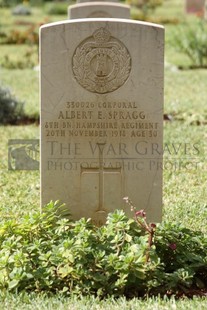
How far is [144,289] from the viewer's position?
449 centimetres

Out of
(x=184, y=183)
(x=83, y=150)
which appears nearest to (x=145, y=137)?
(x=83, y=150)

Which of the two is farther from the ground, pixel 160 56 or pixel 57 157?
pixel 160 56

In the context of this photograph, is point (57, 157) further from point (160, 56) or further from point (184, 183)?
point (184, 183)

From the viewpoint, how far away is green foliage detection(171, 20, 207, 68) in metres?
15.8

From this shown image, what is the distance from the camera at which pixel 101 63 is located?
506 cm

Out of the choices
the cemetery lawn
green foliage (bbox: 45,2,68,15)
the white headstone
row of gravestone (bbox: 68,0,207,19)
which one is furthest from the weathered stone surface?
green foliage (bbox: 45,2,68,15)

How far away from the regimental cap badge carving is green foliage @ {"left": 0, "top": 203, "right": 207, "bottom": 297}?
3.06 ft

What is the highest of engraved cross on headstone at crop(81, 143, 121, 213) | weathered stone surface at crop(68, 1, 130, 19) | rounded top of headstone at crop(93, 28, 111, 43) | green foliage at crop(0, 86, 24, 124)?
weathered stone surface at crop(68, 1, 130, 19)

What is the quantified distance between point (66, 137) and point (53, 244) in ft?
2.61

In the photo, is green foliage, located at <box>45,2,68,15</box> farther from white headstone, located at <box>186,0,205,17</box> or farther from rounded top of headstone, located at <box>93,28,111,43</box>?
rounded top of headstone, located at <box>93,28,111,43</box>

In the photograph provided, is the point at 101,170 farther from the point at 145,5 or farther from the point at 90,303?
the point at 145,5

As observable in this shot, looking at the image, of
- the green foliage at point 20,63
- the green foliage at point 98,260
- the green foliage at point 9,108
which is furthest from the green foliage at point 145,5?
the green foliage at point 98,260

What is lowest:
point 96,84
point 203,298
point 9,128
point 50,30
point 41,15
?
point 203,298

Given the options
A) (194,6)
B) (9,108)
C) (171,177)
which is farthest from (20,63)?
(194,6)
